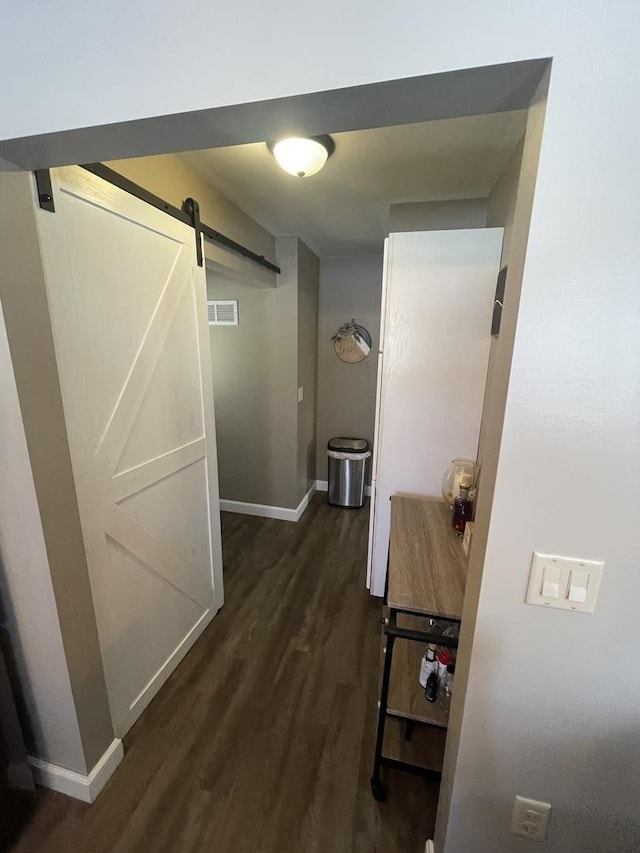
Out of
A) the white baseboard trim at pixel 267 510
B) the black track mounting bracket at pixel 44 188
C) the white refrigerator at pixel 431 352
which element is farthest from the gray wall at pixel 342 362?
the black track mounting bracket at pixel 44 188

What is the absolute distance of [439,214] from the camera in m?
2.28

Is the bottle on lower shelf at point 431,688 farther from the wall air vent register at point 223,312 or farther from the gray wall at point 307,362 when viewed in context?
the wall air vent register at point 223,312

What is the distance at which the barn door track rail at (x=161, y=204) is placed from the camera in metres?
1.03

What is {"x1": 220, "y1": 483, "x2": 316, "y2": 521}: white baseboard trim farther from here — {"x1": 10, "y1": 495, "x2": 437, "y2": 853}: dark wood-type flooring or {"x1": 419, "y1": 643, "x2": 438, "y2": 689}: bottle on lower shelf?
{"x1": 419, "y1": 643, "x2": 438, "y2": 689}: bottle on lower shelf

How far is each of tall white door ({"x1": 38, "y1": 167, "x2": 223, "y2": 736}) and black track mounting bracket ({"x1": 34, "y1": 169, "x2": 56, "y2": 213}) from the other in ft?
0.11

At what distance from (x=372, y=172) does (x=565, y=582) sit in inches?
78.5

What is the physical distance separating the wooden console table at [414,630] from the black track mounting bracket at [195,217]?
1.68 meters

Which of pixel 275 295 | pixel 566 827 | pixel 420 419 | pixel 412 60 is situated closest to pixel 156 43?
pixel 412 60

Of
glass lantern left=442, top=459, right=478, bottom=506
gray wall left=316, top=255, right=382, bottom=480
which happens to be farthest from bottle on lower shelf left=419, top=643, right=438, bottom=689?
gray wall left=316, top=255, right=382, bottom=480

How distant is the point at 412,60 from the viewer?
0.57 metres

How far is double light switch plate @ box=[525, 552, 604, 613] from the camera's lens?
0.70 m

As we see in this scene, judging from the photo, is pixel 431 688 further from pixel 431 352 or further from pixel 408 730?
pixel 431 352

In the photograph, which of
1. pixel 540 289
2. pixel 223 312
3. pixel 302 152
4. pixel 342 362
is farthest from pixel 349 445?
pixel 540 289

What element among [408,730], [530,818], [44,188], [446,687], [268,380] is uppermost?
[44,188]
